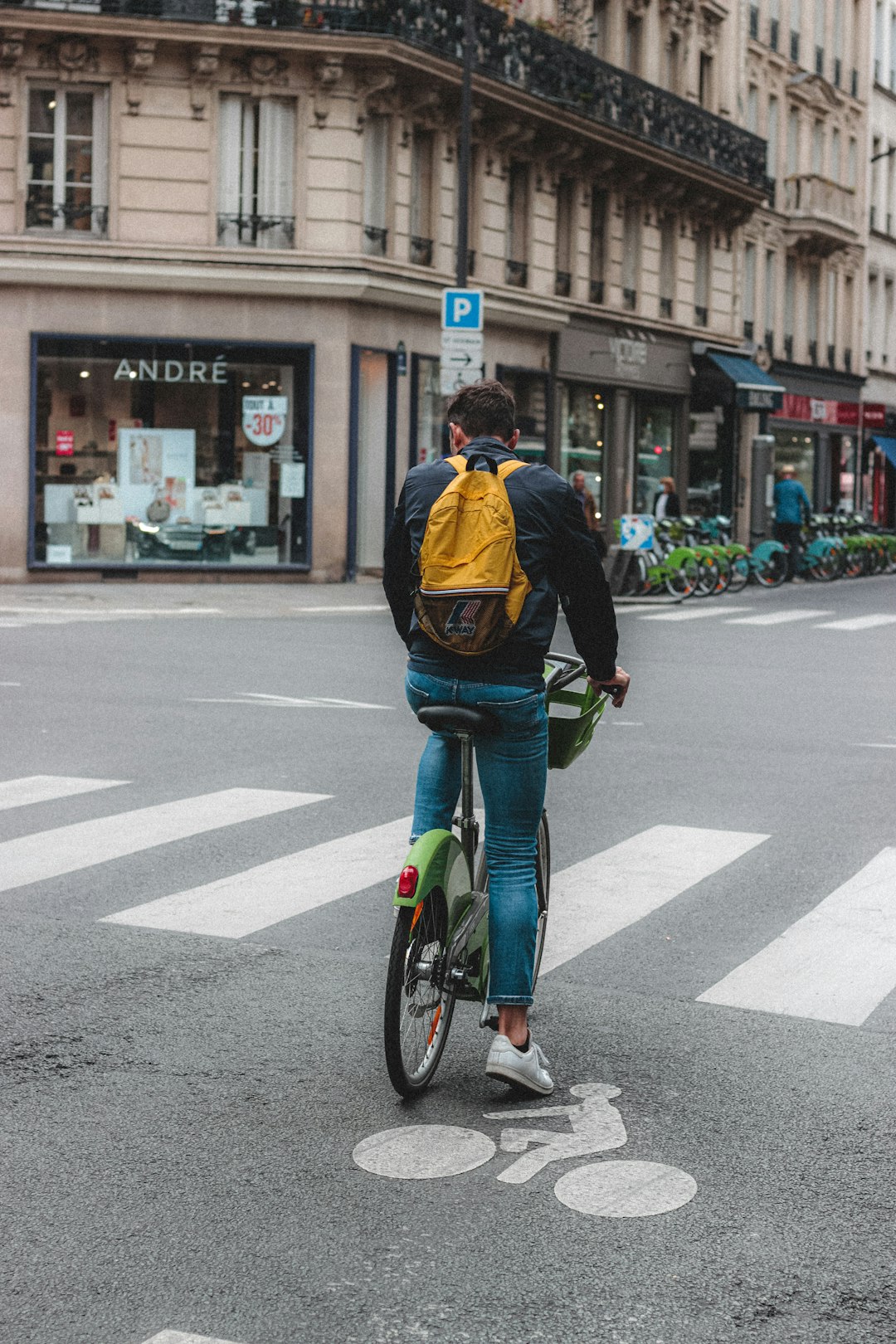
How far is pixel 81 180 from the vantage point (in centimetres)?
2683

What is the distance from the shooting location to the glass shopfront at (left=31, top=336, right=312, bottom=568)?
2709 cm

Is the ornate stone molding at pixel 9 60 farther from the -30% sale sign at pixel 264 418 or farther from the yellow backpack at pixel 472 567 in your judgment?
the yellow backpack at pixel 472 567

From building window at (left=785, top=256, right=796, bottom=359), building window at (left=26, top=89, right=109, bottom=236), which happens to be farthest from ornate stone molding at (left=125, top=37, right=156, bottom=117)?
building window at (left=785, top=256, right=796, bottom=359)

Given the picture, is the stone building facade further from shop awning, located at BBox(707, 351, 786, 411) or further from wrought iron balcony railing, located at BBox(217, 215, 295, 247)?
shop awning, located at BBox(707, 351, 786, 411)

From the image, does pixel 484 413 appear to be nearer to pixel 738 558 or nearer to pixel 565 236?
pixel 738 558

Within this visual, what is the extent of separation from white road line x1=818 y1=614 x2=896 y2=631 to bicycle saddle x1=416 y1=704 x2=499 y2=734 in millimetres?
17402

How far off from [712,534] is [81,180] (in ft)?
38.6

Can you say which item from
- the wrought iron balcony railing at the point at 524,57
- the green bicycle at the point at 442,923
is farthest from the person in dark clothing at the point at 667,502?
the green bicycle at the point at 442,923

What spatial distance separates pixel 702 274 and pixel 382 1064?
3720 cm

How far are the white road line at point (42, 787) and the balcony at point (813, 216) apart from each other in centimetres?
3949

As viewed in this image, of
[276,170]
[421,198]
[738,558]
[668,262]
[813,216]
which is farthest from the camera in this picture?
[813,216]

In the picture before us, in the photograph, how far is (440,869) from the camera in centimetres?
464

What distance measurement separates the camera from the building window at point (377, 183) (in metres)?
28.2

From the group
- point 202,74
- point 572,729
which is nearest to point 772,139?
point 202,74
